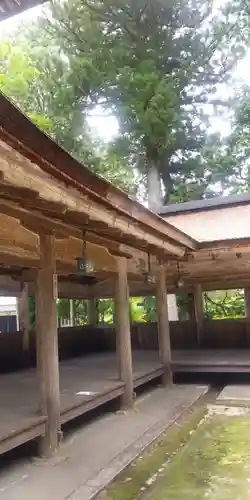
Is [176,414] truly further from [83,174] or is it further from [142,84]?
[142,84]

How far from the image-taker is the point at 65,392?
17.8 ft

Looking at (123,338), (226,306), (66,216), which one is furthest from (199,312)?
(66,216)

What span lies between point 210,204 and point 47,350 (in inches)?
243

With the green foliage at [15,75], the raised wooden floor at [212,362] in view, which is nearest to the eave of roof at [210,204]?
the raised wooden floor at [212,362]

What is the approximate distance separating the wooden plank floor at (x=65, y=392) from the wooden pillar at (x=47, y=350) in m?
0.14

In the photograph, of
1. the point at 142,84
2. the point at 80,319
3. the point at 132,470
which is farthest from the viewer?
the point at 80,319

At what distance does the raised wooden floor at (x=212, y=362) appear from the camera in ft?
25.9

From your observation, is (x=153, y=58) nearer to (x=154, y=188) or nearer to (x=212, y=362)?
(x=154, y=188)

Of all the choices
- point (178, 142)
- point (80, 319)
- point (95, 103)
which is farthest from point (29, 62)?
point (80, 319)

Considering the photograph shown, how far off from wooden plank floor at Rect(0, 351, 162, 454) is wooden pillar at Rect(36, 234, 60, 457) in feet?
0.47

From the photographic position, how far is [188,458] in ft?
14.1

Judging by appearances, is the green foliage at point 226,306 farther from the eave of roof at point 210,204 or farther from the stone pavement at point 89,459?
the stone pavement at point 89,459

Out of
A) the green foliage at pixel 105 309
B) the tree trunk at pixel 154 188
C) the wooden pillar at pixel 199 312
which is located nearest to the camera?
the wooden pillar at pixel 199 312

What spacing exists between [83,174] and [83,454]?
2666mm
